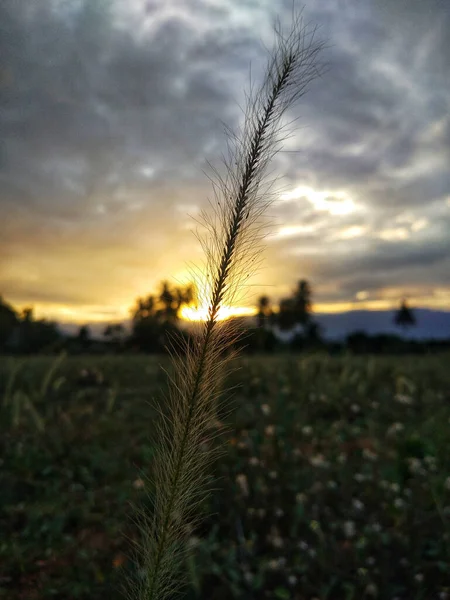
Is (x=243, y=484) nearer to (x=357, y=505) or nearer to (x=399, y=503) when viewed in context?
(x=357, y=505)

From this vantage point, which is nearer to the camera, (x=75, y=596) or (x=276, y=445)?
(x=75, y=596)

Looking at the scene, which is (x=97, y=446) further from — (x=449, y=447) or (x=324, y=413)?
(x=449, y=447)

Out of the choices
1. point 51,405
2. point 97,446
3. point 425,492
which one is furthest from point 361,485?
point 51,405

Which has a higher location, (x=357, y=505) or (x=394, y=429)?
(x=394, y=429)

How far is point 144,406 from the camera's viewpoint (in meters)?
7.06

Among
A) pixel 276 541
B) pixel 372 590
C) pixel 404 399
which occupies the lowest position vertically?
pixel 372 590

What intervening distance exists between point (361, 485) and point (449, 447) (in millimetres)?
1210

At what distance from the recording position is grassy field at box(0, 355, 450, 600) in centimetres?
378

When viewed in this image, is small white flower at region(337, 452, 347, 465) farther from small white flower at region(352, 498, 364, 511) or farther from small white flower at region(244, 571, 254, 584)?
small white flower at region(244, 571, 254, 584)

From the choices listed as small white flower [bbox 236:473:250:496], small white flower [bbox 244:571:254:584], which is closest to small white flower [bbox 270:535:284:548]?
small white flower [bbox 244:571:254:584]

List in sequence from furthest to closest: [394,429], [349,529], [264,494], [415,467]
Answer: [394,429] → [415,467] → [264,494] → [349,529]

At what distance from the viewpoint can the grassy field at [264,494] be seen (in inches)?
149

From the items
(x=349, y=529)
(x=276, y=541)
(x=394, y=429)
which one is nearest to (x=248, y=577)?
(x=276, y=541)

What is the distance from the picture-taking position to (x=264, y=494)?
4648mm
